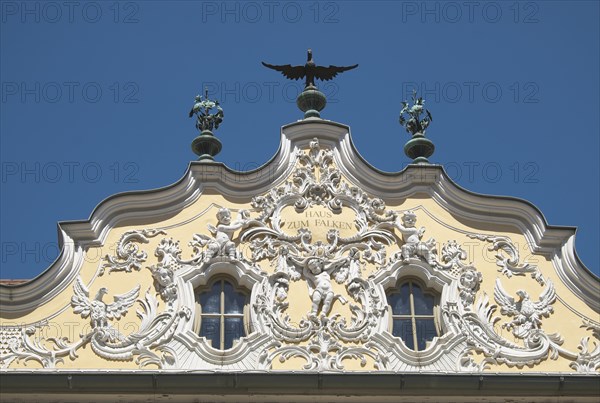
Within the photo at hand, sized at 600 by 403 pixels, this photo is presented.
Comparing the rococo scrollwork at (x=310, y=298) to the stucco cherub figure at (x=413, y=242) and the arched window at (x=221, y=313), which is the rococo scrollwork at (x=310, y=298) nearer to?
the stucco cherub figure at (x=413, y=242)

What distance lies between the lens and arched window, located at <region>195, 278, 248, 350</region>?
18.5m

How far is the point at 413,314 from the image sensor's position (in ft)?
62.1

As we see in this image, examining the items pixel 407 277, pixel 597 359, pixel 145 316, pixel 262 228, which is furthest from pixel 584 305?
pixel 145 316

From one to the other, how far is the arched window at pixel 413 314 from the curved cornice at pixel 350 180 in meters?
1.29

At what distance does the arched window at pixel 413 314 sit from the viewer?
1870 cm

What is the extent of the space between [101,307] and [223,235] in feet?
5.88

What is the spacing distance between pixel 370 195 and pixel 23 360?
4.92 meters

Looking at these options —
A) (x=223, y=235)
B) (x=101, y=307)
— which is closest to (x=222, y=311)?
(x=223, y=235)

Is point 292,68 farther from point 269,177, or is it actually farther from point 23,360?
point 23,360

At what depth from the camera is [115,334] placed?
18.4 m

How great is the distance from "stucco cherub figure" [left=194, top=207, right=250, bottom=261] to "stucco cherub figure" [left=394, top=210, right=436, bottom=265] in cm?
199

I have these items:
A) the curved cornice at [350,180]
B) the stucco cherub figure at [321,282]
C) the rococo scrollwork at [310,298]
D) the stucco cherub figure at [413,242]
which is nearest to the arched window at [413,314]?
the rococo scrollwork at [310,298]

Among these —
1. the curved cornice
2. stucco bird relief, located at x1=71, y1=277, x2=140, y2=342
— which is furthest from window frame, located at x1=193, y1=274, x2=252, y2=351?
the curved cornice

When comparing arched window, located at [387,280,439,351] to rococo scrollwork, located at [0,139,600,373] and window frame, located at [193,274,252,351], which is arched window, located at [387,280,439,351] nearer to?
rococo scrollwork, located at [0,139,600,373]
